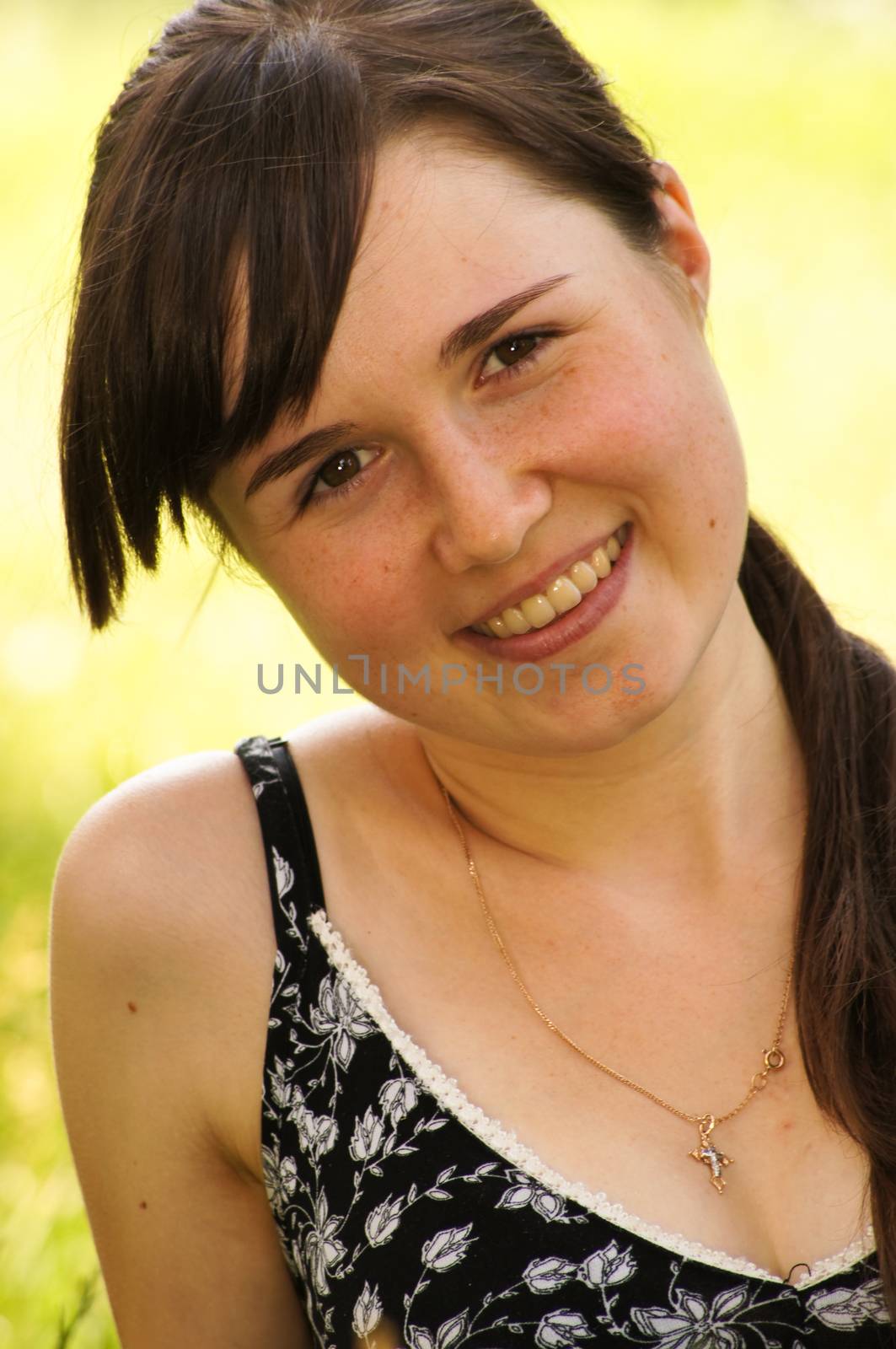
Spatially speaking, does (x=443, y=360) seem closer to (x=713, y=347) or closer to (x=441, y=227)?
(x=441, y=227)

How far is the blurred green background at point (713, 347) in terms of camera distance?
12.4 feet

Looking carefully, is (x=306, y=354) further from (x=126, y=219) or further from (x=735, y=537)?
(x=735, y=537)

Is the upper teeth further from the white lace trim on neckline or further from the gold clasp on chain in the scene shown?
the gold clasp on chain

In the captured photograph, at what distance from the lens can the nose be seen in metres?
1.48

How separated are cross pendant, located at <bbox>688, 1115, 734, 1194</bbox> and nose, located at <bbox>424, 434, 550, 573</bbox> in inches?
25.5

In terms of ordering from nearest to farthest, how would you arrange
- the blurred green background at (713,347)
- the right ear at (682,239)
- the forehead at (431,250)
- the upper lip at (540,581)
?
the forehead at (431,250) → the upper lip at (540,581) → the right ear at (682,239) → the blurred green background at (713,347)

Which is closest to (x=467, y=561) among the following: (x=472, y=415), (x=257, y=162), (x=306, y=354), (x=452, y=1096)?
(x=472, y=415)

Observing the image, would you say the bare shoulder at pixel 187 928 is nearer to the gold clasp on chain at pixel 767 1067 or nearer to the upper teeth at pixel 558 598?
the upper teeth at pixel 558 598

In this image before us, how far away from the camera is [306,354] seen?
57.8 inches

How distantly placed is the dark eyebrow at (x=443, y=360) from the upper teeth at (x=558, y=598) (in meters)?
0.25

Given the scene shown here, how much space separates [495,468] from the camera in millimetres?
1501

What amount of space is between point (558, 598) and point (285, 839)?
19.1 inches

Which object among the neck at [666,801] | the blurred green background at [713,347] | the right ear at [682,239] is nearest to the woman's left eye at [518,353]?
the right ear at [682,239]

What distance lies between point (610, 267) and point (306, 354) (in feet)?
1.10
